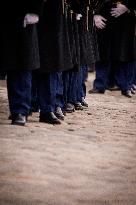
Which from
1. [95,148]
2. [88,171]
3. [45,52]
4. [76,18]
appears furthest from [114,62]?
[88,171]

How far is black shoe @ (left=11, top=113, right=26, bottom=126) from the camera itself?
531 cm

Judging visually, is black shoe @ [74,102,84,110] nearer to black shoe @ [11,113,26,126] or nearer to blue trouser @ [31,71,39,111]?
blue trouser @ [31,71,39,111]

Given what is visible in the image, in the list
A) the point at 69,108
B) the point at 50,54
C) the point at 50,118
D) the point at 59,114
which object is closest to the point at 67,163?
the point at 50,118

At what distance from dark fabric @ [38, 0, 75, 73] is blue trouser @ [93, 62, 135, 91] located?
12.1ft

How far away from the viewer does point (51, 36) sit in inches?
223

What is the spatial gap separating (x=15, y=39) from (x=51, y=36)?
515 mm

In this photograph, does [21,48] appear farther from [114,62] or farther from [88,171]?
[114,62]

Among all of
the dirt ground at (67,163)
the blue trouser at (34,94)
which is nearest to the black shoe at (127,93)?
the blue trouser at (34,94)

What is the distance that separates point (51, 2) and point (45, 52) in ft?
1.55

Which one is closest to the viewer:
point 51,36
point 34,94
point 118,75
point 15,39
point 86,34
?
point 15,39

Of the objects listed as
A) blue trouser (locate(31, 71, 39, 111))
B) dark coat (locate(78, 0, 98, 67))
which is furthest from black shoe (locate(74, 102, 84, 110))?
blue trouser (locate(31, 71, 39, 111))

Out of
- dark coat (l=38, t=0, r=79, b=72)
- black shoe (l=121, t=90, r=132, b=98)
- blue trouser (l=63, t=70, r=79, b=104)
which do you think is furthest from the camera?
black shoe (l=121, t=90, r=132, b=98)

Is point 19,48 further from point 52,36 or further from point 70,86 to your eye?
point 70,86

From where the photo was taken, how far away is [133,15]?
9.19 metres
